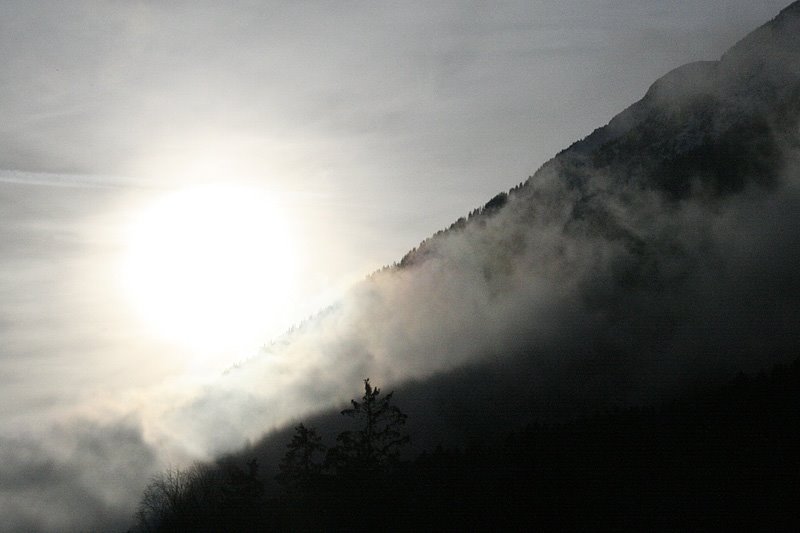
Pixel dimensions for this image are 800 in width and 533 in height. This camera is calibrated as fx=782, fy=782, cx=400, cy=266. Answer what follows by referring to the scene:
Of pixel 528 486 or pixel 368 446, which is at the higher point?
pixel 368 446

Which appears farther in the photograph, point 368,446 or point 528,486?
point 368,446

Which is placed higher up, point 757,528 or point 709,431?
point 709,431

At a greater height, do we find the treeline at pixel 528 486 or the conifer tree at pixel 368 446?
the conifer tree at pixel 368 446

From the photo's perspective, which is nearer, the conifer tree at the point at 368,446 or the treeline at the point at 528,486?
the treeline at the point at 528,486

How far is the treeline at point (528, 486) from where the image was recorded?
9238 cm

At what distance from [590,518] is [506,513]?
32.8 ft

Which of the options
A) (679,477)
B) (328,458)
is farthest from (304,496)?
(679,477)

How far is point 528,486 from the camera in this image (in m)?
104

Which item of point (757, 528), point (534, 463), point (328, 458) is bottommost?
point (757, 528)

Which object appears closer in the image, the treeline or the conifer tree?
the treeline

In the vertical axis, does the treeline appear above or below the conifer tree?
below

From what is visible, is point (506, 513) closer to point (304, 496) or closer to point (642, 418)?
point (304, 496)

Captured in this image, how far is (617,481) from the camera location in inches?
4355

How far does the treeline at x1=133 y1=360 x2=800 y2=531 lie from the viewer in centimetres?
9238
